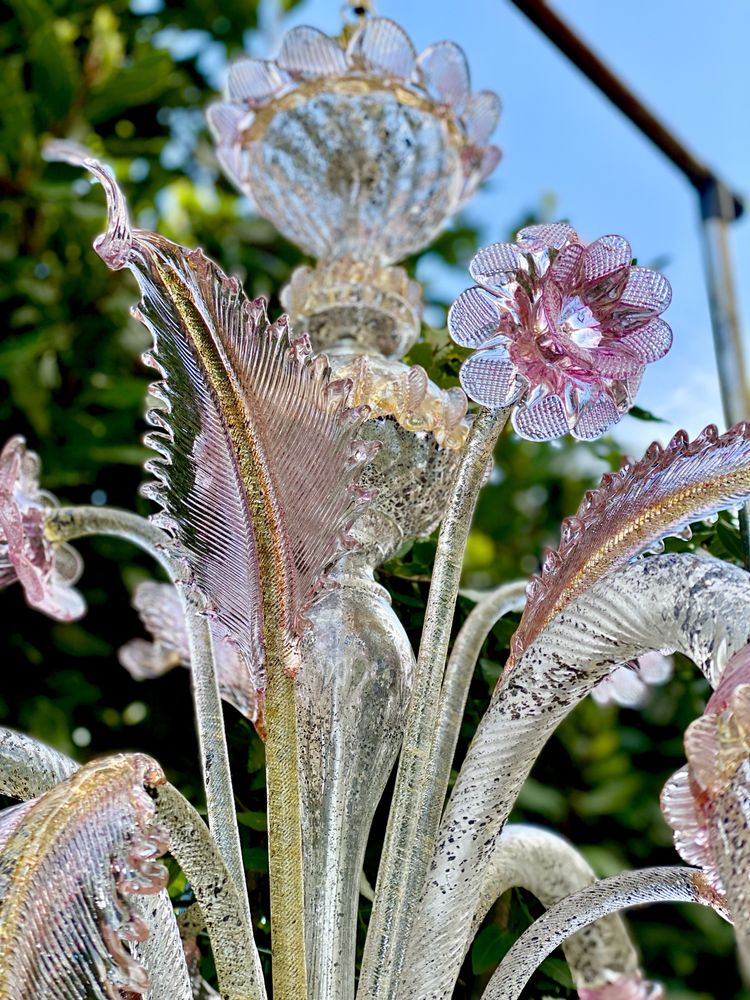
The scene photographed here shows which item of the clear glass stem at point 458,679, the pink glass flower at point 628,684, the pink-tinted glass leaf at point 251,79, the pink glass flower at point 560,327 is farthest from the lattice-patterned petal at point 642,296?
the pink-tinted glass leaf at point 251,79

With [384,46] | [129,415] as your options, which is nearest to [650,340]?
[384,46]

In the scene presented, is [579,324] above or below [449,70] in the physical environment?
below

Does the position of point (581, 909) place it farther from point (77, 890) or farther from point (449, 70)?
point (449, 70)

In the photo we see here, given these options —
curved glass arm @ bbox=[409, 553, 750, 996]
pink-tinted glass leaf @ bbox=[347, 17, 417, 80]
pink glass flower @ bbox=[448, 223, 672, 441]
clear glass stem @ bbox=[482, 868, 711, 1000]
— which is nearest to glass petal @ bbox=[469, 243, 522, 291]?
pink glass flower @ bbox=[448, 223, 672, 441]

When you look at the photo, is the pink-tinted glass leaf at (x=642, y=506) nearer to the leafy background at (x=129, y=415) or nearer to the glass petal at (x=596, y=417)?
the glass petal at (x=596, y=417)

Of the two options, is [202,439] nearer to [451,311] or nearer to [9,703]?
[451,311]

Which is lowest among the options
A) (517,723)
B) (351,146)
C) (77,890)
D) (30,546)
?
(77,890)

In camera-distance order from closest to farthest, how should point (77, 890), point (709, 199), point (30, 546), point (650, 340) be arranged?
point (77, 890) → point (650, 340) → point (30, 546) → point (709, 199)

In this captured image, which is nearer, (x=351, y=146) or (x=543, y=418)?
(x=543, y=418)
